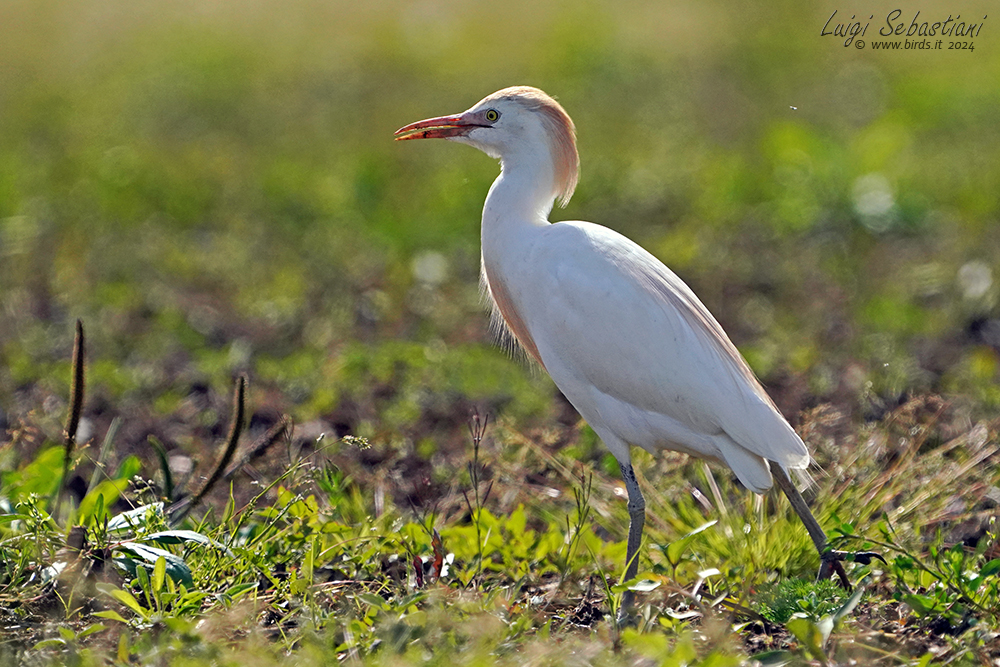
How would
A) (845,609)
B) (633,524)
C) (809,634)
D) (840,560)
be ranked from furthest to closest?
(633,524)
(840,560)
(845,609)
(809,634)

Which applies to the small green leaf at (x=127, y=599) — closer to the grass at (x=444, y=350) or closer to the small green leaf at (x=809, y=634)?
the grass at (x=444, y=350)

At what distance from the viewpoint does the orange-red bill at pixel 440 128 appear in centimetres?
390

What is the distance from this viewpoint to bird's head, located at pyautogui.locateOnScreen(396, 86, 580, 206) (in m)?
3.84

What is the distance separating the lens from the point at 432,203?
7.98 metres

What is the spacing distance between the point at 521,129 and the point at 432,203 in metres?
4.18

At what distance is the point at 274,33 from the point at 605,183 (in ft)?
22.4

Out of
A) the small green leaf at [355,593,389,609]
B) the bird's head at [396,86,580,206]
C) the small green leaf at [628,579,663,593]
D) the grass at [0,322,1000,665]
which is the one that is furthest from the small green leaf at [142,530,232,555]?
the bird's head at [396,86,580,206]

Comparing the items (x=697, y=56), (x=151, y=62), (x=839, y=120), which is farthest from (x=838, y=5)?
(x=151, y=62)

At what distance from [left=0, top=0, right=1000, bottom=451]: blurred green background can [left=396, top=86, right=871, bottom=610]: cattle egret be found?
4.17ft

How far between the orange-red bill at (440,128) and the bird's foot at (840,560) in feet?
5.99

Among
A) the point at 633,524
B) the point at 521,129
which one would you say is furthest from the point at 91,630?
the point at 521,129

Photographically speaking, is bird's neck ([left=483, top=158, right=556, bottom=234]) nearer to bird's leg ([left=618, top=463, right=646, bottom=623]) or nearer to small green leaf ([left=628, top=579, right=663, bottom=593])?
bird's leg ([left=618, top=463, right=646, bottom=623])

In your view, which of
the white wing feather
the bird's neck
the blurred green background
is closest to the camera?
the white wing feather

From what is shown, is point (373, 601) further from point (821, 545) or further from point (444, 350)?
point (444, 350)
